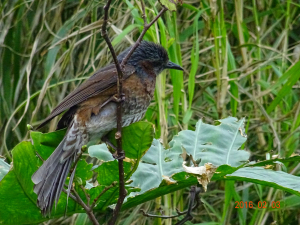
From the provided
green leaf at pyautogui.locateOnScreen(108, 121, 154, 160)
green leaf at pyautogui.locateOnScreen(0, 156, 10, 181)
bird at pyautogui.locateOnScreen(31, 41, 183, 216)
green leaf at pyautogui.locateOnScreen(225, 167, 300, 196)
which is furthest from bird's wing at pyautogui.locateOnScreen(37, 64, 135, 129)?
green leaf at pyautogui.locateOnScreen(225, 167, 300, 196)

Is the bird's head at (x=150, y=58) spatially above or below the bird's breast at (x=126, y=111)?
above

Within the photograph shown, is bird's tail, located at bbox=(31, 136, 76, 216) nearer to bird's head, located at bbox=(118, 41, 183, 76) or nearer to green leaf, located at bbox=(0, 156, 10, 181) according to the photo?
green leaf, located at bbox=(0, 156, 10, 181)

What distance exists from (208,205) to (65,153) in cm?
141

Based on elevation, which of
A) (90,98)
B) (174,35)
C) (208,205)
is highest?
(174,35)

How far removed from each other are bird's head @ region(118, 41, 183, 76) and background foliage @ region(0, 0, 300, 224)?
0.22m

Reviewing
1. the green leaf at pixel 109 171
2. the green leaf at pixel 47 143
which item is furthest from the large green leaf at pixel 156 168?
the green leaf at pixel 47 143

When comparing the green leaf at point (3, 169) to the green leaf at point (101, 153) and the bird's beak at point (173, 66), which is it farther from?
the bird's beak at point (173, 66)

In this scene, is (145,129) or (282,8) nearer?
(145,129)

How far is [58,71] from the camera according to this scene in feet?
12.8

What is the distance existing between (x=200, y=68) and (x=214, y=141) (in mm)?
1571

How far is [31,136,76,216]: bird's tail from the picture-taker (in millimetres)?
2098

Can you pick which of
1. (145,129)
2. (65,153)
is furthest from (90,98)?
(145,129)

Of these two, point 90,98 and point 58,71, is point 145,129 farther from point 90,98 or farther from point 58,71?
point 58,71

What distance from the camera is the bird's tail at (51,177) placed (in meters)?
2.10
